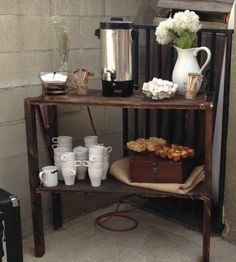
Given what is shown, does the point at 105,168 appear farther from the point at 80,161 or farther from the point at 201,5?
the point at 201,5

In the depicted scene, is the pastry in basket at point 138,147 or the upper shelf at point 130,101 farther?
the pastry in basket at point 138,147

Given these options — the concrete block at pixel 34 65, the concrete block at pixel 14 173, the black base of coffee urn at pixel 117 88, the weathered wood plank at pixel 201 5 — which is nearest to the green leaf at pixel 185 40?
the black base of coffee urn at pixel 117 88

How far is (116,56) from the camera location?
6.92 feet

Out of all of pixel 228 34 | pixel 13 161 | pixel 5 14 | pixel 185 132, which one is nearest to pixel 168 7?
pixel 228 34

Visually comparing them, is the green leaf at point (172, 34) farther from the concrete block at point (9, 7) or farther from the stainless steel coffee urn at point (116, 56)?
the concrete block at point (9, 7)

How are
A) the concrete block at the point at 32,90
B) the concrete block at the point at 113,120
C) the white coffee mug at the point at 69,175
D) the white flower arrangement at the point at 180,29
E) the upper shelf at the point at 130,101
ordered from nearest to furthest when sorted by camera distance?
1. the upper shelf at the point at 130,101
2. the white flower arrangement at the point at 180,29
3. the white coffee mug at the point at 69,175
4. the concrete block at the point at 32,90
5. the concrete block at the point at 113,120

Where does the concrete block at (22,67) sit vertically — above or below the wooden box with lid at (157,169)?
above

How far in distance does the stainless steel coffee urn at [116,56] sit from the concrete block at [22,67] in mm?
430

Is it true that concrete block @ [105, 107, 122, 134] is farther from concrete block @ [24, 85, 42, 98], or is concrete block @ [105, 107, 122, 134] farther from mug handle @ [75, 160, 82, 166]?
mug handle @ [75, 160, 82, 166]

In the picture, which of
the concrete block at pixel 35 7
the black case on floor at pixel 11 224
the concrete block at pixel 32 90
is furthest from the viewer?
the concrete block at pixel 32 90

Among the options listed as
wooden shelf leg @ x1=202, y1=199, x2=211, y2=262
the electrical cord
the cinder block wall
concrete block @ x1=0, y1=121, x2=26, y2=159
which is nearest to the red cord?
the electrical cord

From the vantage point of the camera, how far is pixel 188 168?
2.24 m

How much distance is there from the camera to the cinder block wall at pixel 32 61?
2279 mm

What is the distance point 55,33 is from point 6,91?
0.44 m
